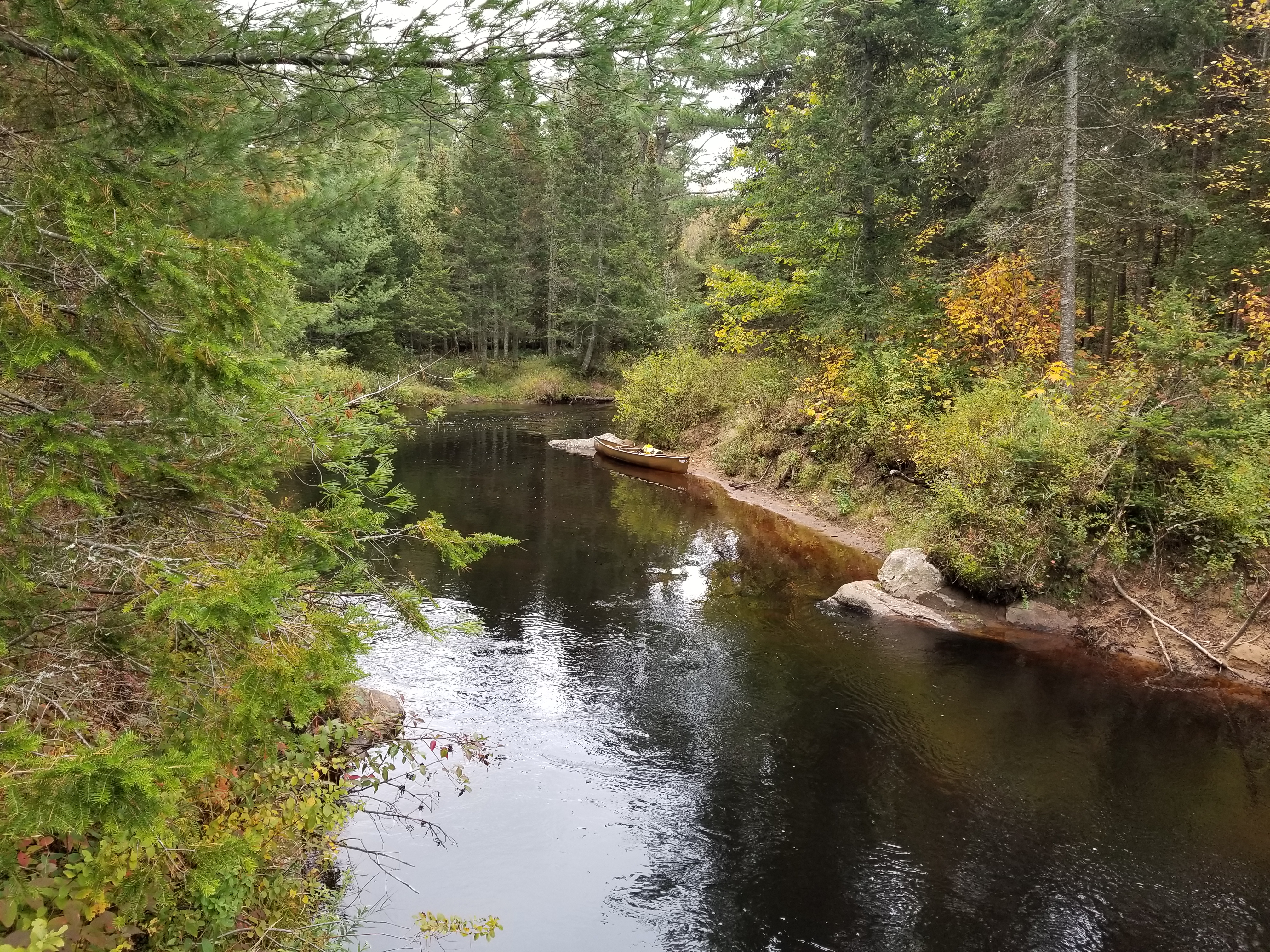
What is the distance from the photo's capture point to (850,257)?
16.9m

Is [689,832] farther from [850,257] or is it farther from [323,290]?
[323,290]

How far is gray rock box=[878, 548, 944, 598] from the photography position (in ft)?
37.0

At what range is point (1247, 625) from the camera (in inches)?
362

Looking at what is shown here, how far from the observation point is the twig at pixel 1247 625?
9086 millimetres

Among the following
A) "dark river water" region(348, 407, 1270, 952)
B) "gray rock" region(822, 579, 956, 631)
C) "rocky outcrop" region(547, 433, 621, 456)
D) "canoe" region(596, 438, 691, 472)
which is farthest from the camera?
"rocky outcrop" region(547, 433, 621, 456)

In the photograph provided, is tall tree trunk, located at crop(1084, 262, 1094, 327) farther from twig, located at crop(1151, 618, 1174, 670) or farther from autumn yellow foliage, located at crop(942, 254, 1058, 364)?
Result: twig, located at crop(1151, 618, 1174, 670)

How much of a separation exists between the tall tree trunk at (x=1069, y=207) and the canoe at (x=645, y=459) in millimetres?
9817

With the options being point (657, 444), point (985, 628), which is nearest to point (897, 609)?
point (985, 628)

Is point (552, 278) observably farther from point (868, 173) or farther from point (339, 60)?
point (339, 60)

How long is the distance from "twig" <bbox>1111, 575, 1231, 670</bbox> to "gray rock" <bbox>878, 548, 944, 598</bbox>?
2.30 m

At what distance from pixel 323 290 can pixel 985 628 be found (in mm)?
32345

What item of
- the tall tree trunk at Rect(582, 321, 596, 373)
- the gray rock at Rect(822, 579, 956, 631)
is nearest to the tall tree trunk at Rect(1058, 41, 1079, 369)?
the gray rock at Rect(822, 579, 956, 631)

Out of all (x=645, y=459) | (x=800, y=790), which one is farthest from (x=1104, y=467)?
(x=645, y=459)

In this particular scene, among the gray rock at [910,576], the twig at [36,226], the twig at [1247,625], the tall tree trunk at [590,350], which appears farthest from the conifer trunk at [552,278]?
the twig at [36,226]
